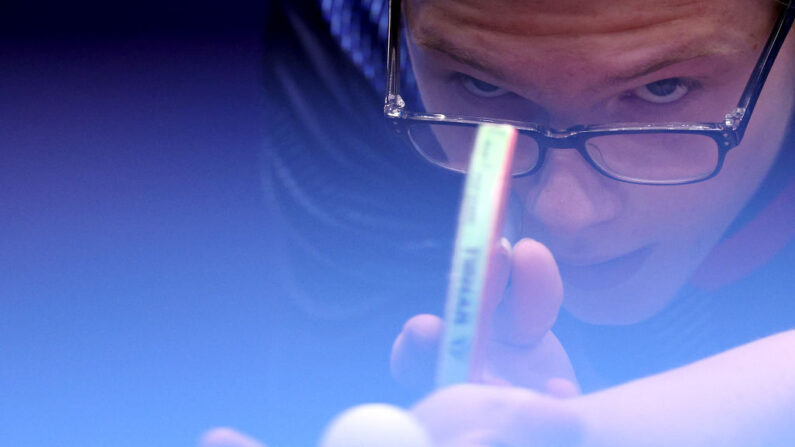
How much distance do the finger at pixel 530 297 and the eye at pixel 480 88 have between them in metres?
0.12

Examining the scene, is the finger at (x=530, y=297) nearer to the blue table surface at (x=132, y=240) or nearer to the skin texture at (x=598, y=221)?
the skin texture at (x=598, y=221)

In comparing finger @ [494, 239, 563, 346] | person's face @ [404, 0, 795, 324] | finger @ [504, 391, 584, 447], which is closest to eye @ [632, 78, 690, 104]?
person's face @ [404, 0, 795, 324]

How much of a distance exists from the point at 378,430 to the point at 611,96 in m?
0.27

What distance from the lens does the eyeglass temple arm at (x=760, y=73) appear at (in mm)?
428

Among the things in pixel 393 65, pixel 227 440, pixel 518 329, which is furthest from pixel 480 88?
pixel 227 440

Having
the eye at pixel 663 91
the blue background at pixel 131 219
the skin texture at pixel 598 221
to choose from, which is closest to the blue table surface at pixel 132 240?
the blue background at pixel 131 219

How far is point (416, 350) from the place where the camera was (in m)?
0.37

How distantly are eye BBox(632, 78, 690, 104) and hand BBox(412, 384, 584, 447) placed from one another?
23 cm

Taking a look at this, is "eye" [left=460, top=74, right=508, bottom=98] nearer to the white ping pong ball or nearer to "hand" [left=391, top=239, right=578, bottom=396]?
"hand" [left=391, top=239, right=578, bottom=396]

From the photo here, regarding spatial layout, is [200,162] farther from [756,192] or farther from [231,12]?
[756,192]

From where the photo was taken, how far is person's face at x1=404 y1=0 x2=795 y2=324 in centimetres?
41

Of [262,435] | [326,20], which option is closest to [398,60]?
[326,20]

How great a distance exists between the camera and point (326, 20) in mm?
542

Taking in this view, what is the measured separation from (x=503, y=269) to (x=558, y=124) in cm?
13
